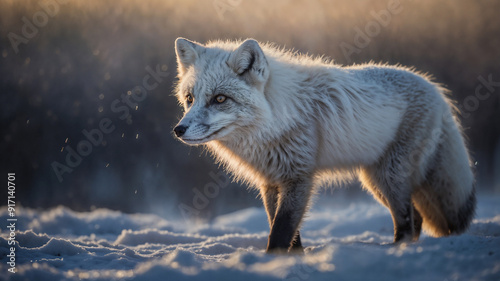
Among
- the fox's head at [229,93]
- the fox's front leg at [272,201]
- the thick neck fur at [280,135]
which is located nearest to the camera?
the fox's head at [229,93]

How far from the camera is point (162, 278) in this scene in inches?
57.2

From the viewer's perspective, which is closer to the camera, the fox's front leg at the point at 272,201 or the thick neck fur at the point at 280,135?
the thick neck fur at the point at 280,135

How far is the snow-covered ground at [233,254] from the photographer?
1.35 metres

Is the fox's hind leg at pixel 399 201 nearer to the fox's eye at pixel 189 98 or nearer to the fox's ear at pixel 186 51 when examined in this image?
the fox's eye at pixel 189 98

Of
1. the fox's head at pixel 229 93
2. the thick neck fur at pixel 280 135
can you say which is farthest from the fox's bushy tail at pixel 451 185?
the fox's head at pixel 229 93

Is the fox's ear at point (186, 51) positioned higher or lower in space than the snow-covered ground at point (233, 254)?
higher

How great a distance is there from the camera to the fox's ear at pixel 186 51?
2.84 m

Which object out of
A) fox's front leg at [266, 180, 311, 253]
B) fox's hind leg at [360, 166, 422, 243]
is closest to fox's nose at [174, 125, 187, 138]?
fox's front leg at [266, 180, 311, 253]

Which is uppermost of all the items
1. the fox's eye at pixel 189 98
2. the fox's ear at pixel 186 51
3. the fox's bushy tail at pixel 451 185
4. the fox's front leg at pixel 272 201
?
the fox's ear at pixel 186 51

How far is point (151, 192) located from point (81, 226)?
1875 mm

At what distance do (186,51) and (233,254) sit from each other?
62.2 inches

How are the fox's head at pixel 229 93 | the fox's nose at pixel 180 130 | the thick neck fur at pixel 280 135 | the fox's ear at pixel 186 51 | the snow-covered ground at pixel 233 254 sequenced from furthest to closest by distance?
the fox's ear at pixel 186 51, the thick neck fur at pixel 280 135, the fox's head at pixel 229 93, the fox's nose at pixel 180 130, the snow-covered ground at pixel 233 254

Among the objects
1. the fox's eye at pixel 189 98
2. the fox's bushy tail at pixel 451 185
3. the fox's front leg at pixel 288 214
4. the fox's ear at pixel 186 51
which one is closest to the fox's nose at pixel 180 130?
the fox's eye at pixel 189 98

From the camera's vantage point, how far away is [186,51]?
287cm
